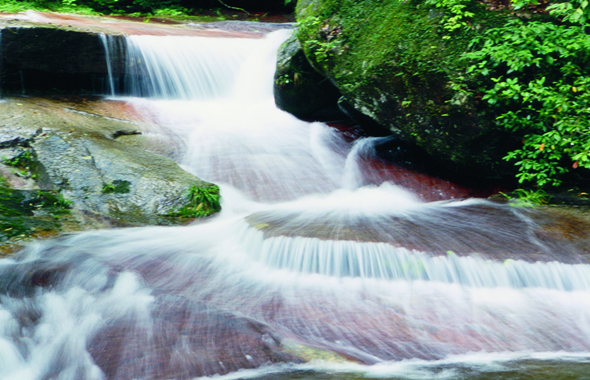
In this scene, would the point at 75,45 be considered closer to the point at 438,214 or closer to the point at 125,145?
the point at 125,145

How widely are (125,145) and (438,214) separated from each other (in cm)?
435

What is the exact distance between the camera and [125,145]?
21.7ft

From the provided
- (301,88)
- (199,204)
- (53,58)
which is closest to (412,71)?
(301,88)

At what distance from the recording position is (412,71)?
6074 millimetres

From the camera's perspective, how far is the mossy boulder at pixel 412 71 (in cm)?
580

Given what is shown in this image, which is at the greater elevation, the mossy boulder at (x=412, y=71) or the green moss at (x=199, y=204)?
the mossy boulder at (x=412, y=71)

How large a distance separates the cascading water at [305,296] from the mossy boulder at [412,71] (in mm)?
839

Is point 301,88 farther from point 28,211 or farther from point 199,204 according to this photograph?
point 28,211

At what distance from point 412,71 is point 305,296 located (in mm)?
3559

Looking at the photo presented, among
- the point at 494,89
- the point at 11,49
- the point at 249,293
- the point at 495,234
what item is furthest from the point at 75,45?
the point at 495,234

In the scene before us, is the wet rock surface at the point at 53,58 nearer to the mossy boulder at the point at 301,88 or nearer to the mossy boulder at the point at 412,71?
the mossy boulder at the point at 301,88

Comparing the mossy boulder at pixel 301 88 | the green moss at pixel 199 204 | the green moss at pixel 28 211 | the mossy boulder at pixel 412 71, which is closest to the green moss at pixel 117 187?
the green moss at pixel 28 211

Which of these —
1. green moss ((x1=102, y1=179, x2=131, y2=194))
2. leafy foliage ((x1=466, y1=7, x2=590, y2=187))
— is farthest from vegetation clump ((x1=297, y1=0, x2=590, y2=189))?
green moss ((x1=102, y1=179, x2=131, y2=194))

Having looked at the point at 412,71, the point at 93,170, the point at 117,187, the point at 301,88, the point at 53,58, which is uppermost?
the point at 412,71
